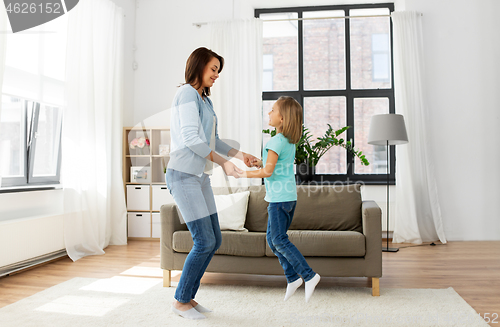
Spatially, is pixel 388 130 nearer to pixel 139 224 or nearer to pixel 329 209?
pixel 329 209

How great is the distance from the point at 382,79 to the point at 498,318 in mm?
3445

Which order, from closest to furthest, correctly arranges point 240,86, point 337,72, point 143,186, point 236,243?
point 236,243 < point 143,186 < point 240,86 < point 337,72

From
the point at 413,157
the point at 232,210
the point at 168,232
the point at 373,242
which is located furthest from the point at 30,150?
the point at 413,157

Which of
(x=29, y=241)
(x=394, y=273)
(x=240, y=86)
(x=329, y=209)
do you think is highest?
(x=240, y=86)

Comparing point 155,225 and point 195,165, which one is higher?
point 195,165

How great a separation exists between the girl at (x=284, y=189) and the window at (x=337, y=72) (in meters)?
2.81

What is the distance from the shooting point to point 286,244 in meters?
2.16

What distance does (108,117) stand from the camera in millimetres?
4223

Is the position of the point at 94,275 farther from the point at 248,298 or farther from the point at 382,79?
the point at 382,79

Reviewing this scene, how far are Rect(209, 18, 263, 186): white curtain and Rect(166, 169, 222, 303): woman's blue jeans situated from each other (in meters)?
2.67

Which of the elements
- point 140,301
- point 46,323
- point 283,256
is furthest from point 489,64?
point 46,323

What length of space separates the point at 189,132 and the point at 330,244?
1.22m

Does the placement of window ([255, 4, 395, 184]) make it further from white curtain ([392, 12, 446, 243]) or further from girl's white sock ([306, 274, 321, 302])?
girl's white sock ([306, 274, 321, 302])

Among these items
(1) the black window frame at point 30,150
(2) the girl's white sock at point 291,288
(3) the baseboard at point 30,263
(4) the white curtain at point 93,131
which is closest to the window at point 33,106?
(1) the black window frame at point 30,150
